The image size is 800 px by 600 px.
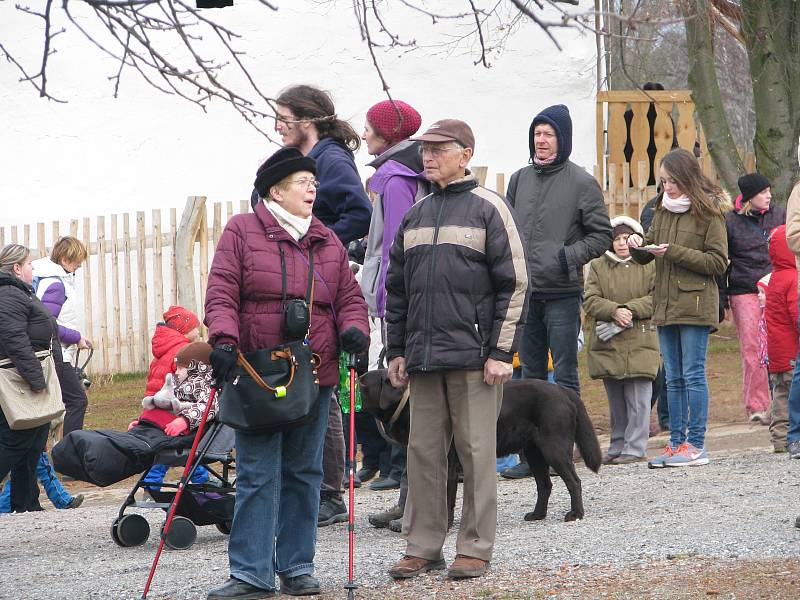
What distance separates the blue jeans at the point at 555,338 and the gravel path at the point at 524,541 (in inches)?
30.8

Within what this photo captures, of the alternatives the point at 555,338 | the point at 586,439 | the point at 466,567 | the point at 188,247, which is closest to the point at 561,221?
the point at 555,338

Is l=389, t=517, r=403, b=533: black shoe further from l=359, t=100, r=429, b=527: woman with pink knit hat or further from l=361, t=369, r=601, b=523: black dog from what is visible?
l=361, t=369, r=601, b=523: black dog

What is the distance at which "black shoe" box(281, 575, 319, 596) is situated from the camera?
5.66m

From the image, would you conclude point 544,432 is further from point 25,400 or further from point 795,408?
point 25,400

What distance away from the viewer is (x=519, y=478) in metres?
8.92

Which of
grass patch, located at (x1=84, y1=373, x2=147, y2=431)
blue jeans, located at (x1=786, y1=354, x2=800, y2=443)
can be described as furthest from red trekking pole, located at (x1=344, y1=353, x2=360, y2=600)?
grass patch, located at (x1=84, y1=373, x2=147, y2=431)

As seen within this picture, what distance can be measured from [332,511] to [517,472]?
76.2 inches

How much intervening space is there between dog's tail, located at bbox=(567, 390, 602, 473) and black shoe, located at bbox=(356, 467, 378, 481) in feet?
7.71

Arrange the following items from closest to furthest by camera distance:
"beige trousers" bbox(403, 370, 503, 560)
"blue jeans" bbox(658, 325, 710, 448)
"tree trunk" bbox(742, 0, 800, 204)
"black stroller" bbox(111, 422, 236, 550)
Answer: "beige trousers" bbox(403, 370, 503, 560)
"black stroller" bbox(111, 422, 236, 550)
"blue jeans" bbox(658, 325, 710, 448)
"tree trunk" bbox(742, 0, 800, 204)

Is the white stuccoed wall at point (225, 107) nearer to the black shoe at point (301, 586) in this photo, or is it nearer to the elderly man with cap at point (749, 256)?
the elderly man with cap at point (749, 256)

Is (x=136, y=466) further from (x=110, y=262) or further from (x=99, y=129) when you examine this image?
(x=99, y=129)

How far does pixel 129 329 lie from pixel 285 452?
10.9 metres

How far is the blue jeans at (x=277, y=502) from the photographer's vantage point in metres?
5.60

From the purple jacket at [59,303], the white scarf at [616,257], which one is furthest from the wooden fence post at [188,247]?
the white scarf at [616,257]
